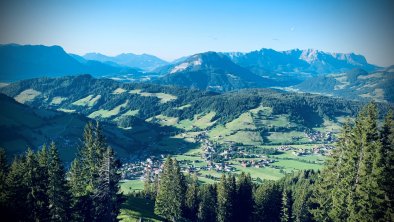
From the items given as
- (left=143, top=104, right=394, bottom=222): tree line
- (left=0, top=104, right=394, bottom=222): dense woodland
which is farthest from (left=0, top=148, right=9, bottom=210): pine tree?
(left=143, top=104, right=394, bottom=222): tree line

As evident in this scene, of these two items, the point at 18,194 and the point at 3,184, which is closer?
the point at 3,184

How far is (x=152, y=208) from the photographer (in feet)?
303

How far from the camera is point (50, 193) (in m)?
56.0

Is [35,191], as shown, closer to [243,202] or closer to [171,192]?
[171,192]

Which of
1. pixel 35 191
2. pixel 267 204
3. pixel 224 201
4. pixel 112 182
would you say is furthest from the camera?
pixel 267 204

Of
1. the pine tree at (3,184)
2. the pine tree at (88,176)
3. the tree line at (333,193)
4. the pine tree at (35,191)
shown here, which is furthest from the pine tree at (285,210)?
the pine tree at (3,184)

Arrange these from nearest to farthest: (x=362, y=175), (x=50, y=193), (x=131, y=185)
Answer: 1. (x=362, y=175)
2. (x=50, y=193)
3. (x=131, y=185)

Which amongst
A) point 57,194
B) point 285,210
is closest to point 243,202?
point 285,210

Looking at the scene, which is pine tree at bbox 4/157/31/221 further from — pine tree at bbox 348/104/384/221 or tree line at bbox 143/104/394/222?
pine tree at bbox 348/104/384/221

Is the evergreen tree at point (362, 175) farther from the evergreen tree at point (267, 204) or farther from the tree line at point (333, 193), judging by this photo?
the evergreen tree at point (267, 204)

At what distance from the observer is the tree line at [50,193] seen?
4922 cm

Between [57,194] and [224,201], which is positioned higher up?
[57,194]

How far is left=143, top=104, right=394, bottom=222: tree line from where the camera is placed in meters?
46.6

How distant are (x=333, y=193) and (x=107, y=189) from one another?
39.1 m
